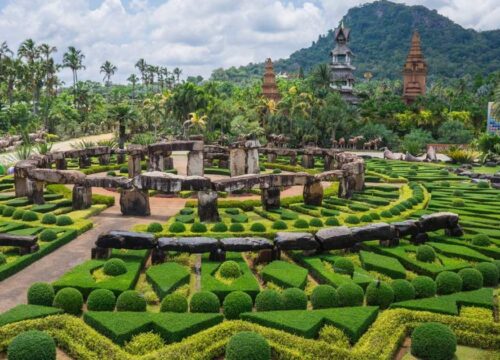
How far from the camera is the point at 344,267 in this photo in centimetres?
2302

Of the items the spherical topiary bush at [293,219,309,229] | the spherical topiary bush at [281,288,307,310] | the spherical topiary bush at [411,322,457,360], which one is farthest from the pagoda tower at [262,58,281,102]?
the spherical topiary bush at [411,322,457,360]

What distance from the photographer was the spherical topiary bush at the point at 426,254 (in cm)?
2433

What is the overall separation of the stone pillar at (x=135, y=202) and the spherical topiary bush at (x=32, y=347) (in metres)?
19.3

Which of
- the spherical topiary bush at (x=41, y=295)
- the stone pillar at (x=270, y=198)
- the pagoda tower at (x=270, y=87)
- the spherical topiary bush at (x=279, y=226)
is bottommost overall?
the spherical topiary bush at (x=41, y=295)

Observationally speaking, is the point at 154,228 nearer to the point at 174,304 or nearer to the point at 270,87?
the point at 174,304

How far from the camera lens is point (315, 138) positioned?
75.9 meters

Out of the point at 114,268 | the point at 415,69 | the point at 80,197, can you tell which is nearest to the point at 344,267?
the point at 114,268

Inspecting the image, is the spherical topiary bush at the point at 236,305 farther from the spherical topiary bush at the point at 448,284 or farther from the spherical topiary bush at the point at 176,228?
the spherical topiary bush at the point at 176,228

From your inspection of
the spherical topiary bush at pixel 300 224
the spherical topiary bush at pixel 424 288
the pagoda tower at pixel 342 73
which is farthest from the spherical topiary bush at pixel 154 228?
the pagoda tower at pixel 342 73

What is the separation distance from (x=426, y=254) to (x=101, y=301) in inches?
586

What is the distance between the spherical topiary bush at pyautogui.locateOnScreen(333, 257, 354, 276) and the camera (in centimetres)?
2297

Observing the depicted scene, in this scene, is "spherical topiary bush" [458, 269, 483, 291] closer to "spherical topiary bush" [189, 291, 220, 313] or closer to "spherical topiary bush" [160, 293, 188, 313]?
"spherical topiary bush" [189, 291, 220, 313]

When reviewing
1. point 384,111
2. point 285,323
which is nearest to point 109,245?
point 285,323

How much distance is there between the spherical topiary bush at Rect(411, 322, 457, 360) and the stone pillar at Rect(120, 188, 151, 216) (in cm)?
2209
